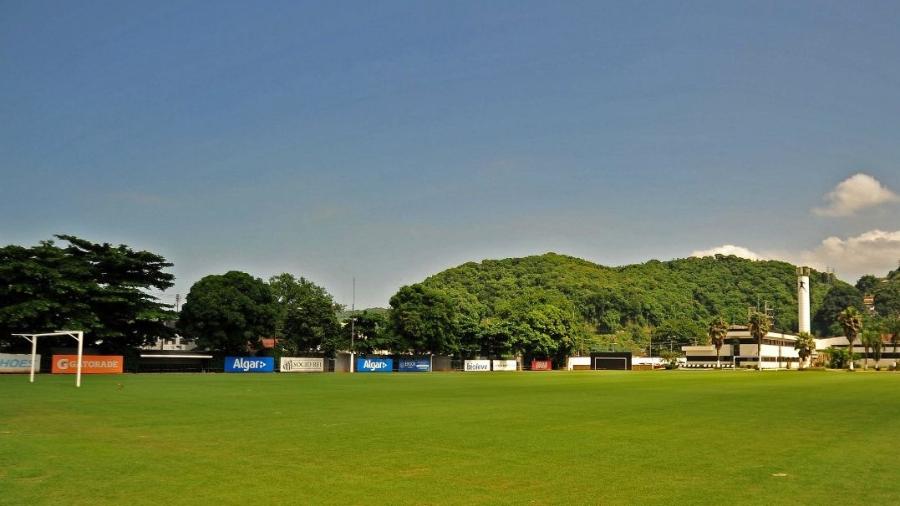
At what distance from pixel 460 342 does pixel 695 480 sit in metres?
111

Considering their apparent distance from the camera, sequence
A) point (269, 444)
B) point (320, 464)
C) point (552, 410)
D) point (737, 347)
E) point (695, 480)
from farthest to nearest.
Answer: point (737, 347) → point (552, 410) → point (269, 444) → point (320, 464) → point (695, 480)

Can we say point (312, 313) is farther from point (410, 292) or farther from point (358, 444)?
point (358, 444)

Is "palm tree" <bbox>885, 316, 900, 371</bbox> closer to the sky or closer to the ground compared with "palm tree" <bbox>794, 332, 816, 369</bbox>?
closer to the sky

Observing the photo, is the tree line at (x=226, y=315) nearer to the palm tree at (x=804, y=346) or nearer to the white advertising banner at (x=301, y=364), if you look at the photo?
the white advertising banner at (x=301, y=364)

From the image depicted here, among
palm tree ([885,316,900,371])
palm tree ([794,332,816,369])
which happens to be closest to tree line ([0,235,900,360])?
palm tree ([794,332,816,369])

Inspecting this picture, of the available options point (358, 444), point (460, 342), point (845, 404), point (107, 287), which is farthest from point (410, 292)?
point (358, 444)

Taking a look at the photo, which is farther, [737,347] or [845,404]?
[737,347]

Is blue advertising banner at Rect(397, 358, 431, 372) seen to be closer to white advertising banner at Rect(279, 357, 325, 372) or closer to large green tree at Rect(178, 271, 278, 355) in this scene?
white advertising banner at Rect(279, 357, 325, 372)

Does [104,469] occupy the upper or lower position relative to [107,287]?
lower

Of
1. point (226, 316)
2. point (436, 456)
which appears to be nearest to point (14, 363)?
point (226, 316)

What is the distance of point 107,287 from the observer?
7862cm

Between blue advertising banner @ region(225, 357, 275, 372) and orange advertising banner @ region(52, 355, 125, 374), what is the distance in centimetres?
1241

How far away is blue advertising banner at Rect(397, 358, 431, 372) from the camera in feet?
346

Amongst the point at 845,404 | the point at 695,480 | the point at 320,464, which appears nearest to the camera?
the point at 695,480
